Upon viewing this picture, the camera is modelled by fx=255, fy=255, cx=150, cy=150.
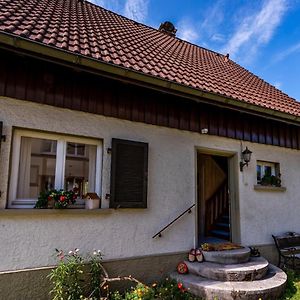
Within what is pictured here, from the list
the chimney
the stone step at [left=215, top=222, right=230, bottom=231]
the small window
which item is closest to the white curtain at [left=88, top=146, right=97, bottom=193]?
the small window

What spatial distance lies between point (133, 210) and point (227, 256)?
2.13 meters

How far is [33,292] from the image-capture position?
4000 mm

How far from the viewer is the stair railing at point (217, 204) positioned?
8586 mm

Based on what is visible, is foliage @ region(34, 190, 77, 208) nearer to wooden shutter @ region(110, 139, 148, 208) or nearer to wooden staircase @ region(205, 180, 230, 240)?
wooden shutter @ region(110, 139, 148, 208)

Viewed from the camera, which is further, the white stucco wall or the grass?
the grass

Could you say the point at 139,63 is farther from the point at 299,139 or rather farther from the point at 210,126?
the point at 299,139

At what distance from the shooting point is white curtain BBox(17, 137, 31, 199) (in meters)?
4.30

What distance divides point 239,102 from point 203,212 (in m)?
3.99

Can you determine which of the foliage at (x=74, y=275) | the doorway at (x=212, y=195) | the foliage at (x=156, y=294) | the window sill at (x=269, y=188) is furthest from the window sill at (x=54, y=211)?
the doorway at (x=212, y=195)

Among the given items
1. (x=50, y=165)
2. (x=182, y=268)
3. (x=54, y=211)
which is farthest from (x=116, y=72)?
(x=182, y=268)

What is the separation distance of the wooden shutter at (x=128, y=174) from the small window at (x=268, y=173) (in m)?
3.71

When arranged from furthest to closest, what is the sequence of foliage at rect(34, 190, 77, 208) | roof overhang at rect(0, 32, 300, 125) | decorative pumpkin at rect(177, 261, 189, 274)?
decorative pumpkin at rect(177, 261, 189, 274) < foliage at rect(34, 190, 77, 208) < roof overhang at rect(0, 32, 300, 125)

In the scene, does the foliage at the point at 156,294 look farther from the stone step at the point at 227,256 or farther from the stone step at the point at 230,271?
the stone step at the point at 227,256

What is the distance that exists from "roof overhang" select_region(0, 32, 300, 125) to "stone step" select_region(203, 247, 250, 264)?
10.8 feet
